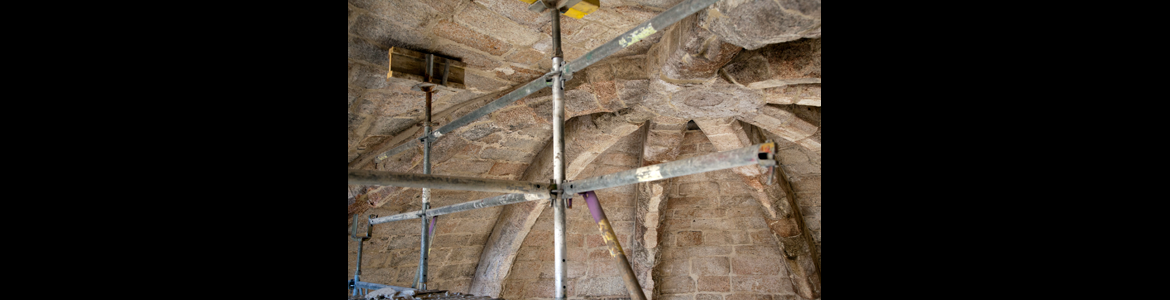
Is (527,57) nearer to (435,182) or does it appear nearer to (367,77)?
(367,77)

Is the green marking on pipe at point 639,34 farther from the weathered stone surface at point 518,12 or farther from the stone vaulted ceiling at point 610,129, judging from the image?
the weathered stone surface at point 518,12

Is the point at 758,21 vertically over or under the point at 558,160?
over

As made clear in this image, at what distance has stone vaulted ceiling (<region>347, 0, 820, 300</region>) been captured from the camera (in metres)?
2.79

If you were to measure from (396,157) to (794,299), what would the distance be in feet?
15.5

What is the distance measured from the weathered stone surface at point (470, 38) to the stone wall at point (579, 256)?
11.2ft

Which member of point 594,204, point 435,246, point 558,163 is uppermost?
point 558,163

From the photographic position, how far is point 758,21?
2.25 meters

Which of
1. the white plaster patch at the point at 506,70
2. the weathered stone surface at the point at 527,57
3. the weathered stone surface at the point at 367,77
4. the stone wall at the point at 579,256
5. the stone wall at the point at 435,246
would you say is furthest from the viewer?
the stone wall at the point at 579,256

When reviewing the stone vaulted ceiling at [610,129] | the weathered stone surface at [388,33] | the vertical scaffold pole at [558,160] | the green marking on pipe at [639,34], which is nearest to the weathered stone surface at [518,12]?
the stone vaulted ceiling at [610,129]

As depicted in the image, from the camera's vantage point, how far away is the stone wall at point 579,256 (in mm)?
6648

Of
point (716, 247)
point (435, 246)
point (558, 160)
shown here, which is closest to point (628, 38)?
point (558, 160)

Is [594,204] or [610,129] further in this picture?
[610,129]

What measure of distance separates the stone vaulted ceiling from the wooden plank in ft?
0.19
